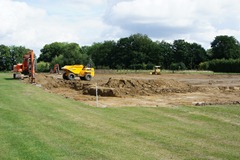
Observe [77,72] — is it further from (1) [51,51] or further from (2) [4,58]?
(1) [51,51]

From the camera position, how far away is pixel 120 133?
10555 mm

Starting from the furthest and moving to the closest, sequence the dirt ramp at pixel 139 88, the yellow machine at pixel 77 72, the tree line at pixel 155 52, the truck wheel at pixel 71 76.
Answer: the tree line at pixel 155 52 → the yellow machine at pixel 77 72 → the truck wheel at pixel 71 76 → the dirt ramp at pixel 139 88

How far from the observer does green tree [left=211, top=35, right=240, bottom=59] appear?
388 ft

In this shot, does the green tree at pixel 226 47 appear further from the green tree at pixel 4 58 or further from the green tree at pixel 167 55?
the green tree at pixel 4 58

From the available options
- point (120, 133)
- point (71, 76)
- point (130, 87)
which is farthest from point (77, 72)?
point (120, 133)

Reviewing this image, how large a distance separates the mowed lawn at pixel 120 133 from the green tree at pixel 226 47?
352ft

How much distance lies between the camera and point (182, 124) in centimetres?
1233

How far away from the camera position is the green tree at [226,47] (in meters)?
118

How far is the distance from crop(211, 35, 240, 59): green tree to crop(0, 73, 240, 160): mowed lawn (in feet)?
352

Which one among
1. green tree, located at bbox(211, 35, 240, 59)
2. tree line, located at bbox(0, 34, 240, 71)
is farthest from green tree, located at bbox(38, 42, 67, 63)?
green tree, located at bbox(211, 35, 240, 59)

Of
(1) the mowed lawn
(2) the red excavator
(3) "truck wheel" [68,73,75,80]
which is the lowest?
(1) the mowed lawn

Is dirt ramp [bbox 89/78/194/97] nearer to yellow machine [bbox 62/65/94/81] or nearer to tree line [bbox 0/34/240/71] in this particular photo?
yellow machine [bbox 62/65/94/81]

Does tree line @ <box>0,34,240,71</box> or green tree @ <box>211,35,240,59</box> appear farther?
tree line @ <box>0,34,240,71</box>

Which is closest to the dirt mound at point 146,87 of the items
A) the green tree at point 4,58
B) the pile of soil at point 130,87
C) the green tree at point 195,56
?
the pile of soil at point 130,87
